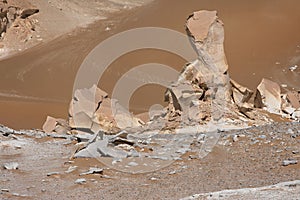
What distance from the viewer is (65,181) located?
7.94 metres

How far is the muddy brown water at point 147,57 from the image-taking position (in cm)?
2214

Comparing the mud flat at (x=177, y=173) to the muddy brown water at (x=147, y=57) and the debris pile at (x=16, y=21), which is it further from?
the debris pile at (x=16, y=21)

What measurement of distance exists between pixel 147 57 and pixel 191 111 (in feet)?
46.5

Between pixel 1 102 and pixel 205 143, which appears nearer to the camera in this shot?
pixel 205 143

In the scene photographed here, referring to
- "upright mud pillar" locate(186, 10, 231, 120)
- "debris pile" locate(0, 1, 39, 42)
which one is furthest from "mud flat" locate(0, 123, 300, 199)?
"debris pile" locate(0, 1, 39, 42)

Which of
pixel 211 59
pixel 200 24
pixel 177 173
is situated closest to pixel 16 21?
pixel 200 24

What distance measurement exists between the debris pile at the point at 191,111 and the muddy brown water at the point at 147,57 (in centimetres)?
520

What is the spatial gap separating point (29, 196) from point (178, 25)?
23081 millimetres

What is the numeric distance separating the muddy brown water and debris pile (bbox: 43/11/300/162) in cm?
520

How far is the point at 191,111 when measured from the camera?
12578mm

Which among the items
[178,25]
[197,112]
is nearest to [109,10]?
[178,25]

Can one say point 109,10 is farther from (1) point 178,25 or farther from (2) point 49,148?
(2) point 49,148

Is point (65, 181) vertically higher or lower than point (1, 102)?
higher

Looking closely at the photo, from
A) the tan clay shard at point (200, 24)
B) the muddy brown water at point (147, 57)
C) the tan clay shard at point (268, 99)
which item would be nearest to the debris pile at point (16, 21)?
the muddy brown water at point (147, 57)
